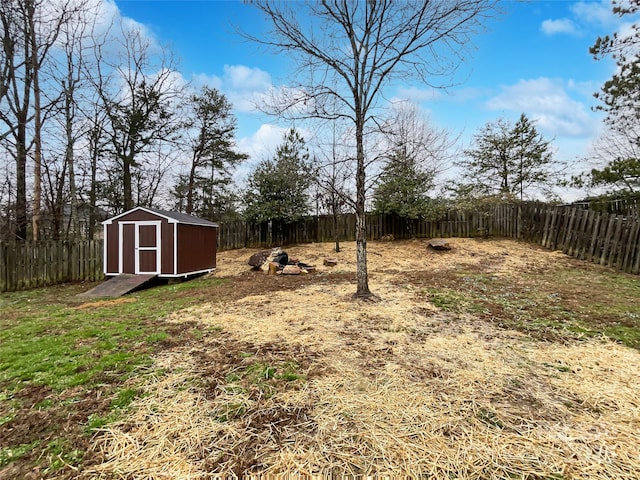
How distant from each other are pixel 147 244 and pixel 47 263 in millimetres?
2777

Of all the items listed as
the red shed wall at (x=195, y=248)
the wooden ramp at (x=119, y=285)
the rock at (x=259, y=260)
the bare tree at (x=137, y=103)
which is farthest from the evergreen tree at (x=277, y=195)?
the wooden ramp at (x=119, y=285)

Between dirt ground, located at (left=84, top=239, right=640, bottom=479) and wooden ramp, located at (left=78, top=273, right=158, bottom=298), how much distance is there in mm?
4119

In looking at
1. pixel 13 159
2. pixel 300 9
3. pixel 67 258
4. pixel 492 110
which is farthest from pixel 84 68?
pixel 492 110

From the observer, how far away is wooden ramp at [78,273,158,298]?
683 centimetres

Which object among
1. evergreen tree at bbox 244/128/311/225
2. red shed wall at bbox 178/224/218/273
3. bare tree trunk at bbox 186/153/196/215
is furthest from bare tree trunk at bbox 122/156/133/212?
red shed wall at bbox 178/224/218/273

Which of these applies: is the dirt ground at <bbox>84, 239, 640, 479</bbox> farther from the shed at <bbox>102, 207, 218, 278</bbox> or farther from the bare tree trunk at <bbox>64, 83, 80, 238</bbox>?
the bare tree trunk at <bbox>64, 83, 80, 238</bbox>

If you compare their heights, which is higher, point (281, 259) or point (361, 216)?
point (361, 216)

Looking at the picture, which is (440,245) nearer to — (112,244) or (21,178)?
(112,244)

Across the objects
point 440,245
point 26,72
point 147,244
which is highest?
point 26,72

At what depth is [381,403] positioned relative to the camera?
202 cm

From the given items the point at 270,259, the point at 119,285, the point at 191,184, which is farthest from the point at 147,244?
the point at 191,184

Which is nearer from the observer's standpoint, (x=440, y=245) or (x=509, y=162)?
(x=440, y=245)

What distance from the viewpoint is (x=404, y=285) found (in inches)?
246

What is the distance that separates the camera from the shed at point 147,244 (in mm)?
8242
